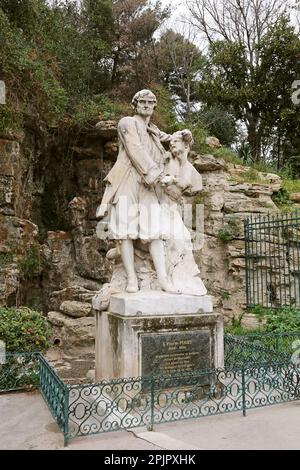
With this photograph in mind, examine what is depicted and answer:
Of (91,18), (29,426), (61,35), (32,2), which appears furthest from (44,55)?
(29,426)

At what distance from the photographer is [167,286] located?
5.08 meters

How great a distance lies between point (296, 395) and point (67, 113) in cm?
999

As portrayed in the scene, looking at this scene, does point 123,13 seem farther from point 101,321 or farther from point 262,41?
point 101,321

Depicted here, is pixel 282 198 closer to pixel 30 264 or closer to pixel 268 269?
pixel 268 269

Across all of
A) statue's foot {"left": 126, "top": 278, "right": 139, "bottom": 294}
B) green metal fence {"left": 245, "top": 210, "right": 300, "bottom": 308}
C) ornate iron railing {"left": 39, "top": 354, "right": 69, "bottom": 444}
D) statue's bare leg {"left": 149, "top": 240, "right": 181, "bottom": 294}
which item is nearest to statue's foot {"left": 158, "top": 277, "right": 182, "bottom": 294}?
statue's bare leg {"left": 149, "top": 240, "right": 181, "bottom": 294}

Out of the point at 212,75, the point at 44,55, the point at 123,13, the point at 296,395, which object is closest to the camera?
the point at 296,395

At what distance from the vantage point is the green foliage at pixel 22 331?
5.73 m

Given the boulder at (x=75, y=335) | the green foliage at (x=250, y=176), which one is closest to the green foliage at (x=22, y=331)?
the boulder at (x=75, y=335)

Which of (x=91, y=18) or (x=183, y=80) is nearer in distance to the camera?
(x=91, y=18)

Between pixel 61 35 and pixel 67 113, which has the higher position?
pixel 61 35

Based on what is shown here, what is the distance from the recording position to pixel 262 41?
1730 centimetres

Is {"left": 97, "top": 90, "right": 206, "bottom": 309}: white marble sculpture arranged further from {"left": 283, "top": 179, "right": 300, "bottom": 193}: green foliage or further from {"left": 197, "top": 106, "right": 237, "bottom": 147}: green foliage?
{"left": 197, "top": 106, "right": 237, "bottom": 147}: green foliage

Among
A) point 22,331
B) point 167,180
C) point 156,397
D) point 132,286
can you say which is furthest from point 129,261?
point 22,331

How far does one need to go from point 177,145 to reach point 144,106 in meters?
0.67
